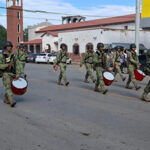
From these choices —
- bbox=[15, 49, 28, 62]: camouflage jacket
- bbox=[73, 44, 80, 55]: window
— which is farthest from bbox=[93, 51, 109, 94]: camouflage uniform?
bbox=[73, 44, 80, 55]: window

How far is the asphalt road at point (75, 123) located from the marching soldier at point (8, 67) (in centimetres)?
50

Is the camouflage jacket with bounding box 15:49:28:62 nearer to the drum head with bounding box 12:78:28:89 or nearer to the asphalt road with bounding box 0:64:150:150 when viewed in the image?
the asphalt road with bounding box 0:64:150:150

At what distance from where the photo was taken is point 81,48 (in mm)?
37438

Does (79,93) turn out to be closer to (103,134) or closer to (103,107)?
(103,107)

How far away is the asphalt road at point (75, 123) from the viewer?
4762 millimetres

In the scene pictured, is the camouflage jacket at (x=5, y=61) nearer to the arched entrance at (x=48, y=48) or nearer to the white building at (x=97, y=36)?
the white building at (x=97, y=36)

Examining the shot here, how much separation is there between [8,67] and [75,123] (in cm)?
251

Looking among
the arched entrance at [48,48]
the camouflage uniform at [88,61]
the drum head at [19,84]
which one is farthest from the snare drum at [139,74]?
the arched entrance at [48,48]

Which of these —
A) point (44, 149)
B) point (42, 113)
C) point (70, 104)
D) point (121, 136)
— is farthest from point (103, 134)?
point (70, 104)

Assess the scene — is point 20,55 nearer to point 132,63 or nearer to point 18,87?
point 132,63

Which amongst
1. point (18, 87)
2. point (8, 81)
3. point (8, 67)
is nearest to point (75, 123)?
point (18, 87)

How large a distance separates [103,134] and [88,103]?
2977mm

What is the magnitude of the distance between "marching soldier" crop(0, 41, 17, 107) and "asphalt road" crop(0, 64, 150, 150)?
1.65ft

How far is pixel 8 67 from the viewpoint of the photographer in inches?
289
